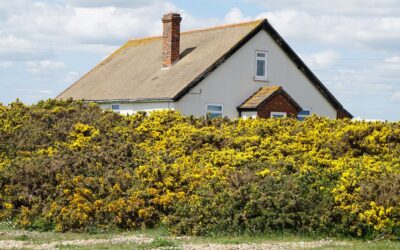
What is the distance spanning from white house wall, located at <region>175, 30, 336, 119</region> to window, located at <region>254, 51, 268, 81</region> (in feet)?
0.70

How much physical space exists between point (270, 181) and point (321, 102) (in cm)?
2478

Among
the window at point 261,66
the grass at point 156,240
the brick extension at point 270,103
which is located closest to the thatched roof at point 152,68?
the window at point 261,66

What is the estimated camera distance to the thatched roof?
34719mm

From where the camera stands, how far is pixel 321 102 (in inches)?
1500

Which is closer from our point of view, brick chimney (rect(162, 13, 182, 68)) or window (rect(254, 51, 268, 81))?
window (rect(254, 51, 268, 81))

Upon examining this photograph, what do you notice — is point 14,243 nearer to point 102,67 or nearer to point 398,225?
point 398,225

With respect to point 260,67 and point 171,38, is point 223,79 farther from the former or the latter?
point 171,38

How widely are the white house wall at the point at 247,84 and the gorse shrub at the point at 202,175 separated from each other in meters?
14.6

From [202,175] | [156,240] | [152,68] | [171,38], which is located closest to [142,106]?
[152,68]

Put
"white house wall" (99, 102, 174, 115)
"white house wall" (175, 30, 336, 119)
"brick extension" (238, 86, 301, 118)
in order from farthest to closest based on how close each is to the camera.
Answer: "brick extension" (238, 86, 301, 118), "white house wall" (175, 30, 336, 119), "white house wall" (99, 102, 174, 115)

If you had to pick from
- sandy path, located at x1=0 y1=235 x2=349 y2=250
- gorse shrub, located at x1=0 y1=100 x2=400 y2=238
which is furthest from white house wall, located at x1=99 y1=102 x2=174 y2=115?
sandy path, located at x1=0 y1=235 x2=349 y2=250

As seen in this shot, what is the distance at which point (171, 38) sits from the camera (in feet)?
121

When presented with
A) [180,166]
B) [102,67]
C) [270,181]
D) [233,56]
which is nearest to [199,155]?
[180,166]

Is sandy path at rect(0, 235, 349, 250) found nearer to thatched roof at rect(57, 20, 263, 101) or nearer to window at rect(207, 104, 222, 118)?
thatched roof at rect(57, 20, 263, 101)
